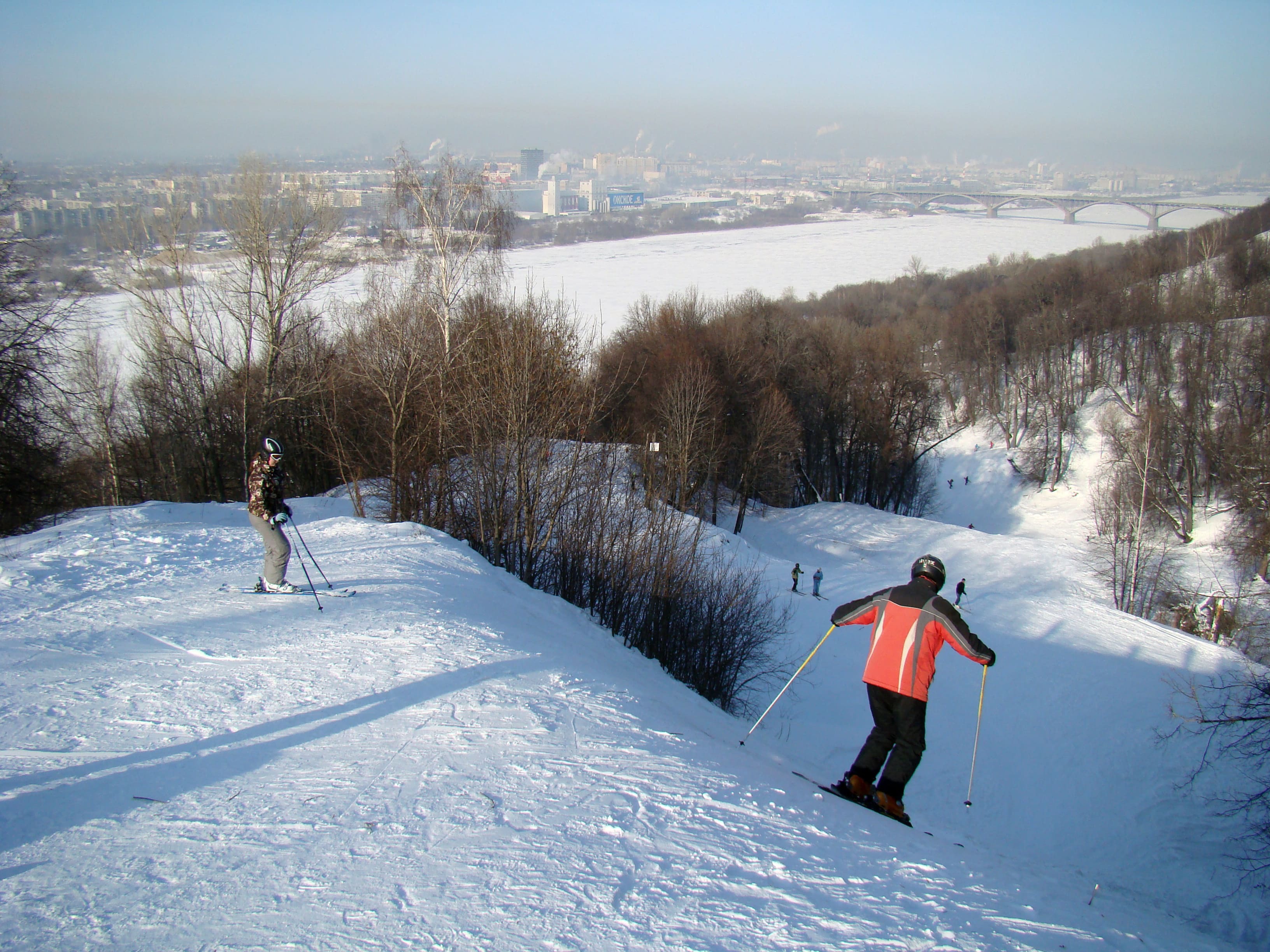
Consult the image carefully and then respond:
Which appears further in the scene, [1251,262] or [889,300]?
[889,300]

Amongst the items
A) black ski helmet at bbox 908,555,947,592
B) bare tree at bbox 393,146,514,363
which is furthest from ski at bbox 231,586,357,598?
bare tree at bbox 393,146,514,363

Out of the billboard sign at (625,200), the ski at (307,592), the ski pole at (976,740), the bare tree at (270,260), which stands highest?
the billboard sign at (625,200)

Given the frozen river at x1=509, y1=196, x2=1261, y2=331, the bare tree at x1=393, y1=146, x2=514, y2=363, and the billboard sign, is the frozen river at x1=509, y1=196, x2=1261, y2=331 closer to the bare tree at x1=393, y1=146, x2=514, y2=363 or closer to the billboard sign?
the billboard sign

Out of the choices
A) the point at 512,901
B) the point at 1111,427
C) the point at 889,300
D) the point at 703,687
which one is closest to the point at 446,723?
the point at 512,901

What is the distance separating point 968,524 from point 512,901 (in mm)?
45179

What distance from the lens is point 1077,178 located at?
183250 millimetres

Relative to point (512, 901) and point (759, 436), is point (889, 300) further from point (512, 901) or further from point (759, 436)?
point (512, 901)

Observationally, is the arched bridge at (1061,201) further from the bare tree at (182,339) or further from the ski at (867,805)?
the ski at (867,805)

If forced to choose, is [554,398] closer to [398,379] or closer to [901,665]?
[398,379]

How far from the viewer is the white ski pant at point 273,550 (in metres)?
8.16

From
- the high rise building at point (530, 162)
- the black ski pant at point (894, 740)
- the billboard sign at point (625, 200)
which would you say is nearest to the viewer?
the black ski pant at point (894, 740)

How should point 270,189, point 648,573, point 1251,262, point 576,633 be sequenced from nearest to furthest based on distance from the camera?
point 576,633, point 648,573, point 270,189, point 1251,262

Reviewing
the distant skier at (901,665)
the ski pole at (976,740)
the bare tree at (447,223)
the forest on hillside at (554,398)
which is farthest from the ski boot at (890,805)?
the bare tree at (447,223)

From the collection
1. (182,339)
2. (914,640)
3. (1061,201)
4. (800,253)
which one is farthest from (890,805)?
(1061,201)
